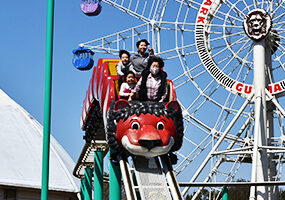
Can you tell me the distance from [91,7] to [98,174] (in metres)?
9.86

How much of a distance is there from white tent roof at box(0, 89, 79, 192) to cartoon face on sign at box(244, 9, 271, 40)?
58.0 feet

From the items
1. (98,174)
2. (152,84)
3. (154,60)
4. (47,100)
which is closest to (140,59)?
(154,60)

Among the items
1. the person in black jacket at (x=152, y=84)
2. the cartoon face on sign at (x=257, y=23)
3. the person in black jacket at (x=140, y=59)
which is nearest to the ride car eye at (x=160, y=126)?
the person in black jacket at (x=152, y=84)

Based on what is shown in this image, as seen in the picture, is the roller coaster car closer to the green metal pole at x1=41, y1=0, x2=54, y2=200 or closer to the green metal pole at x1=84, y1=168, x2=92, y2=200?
the green metal pole at x1=41, y1=0, x2=54, y2=200

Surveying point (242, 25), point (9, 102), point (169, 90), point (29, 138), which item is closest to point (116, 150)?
point (169, 90)

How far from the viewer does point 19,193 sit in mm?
41094

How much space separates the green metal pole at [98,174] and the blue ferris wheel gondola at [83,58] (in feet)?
23.4

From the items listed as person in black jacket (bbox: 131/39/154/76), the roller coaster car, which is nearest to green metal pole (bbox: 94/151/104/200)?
person in black jacket (bbox: 131/39/154/76)

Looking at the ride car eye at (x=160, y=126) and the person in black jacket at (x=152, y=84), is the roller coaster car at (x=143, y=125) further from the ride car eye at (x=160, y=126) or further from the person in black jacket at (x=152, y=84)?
the person in black jacket at (x=152, y=84)

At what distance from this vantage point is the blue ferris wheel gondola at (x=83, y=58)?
96.9ft

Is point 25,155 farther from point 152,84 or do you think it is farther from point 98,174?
point 152,84

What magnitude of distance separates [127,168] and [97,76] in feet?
12.1

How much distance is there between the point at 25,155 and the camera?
4406 cm

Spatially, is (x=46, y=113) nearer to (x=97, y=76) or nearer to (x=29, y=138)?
(x=97, y=76)
